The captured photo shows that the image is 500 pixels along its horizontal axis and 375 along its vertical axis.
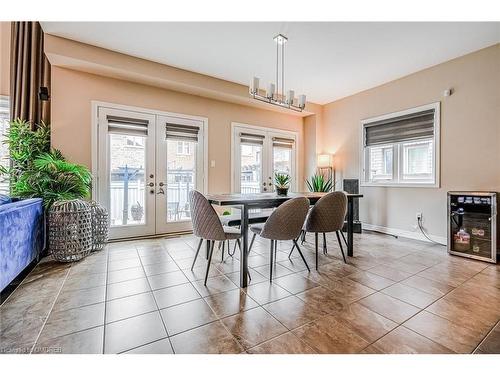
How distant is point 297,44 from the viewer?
3.20 meters

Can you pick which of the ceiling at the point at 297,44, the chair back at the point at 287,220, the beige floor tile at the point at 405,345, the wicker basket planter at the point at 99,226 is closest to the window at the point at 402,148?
the ceiling at the point at 297,44

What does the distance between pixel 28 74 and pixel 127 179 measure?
2185 mm

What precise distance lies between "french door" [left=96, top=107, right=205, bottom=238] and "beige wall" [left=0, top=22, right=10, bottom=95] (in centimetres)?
174

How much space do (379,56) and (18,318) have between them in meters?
4.93

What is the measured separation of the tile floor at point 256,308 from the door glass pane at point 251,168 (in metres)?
2.37

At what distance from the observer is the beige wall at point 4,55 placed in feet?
12.5

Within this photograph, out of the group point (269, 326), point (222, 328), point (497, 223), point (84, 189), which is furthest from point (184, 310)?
point (497, 223)

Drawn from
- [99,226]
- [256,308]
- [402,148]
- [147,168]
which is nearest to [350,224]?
[256,308]

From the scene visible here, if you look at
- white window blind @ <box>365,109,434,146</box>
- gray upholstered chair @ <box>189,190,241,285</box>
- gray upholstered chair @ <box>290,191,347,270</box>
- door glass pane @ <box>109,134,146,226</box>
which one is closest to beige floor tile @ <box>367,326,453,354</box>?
gray upholstered chair @ <box>290,191,347,270</box>

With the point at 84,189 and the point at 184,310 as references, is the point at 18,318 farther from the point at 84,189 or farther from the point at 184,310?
the point at 84,189

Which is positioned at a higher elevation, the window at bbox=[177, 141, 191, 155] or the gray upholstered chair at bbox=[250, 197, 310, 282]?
the window at bbox=[177, 141, 191, 155]

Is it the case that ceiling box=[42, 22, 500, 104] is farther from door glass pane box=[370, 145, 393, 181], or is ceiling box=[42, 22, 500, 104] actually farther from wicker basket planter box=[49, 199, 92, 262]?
wicker basket planter box=[49, 199, 92, 262]

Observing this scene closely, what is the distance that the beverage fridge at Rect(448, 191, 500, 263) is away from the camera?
2967 millimetres

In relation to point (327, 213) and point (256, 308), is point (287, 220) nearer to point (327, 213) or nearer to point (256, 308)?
point (327, 213)
